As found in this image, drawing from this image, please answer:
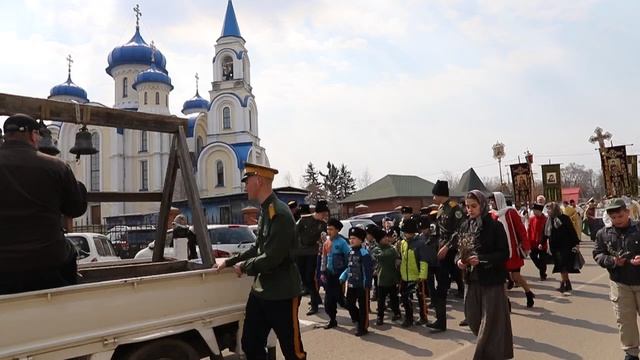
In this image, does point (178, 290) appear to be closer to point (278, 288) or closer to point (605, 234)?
point (278, 288)

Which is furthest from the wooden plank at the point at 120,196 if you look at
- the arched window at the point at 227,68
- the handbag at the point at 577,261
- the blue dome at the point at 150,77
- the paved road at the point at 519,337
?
the arched window at the point at 227,68

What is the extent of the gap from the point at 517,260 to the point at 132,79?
145 feet

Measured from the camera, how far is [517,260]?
8328mm

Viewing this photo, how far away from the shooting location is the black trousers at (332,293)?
7695 mm

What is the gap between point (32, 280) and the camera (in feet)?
11.4

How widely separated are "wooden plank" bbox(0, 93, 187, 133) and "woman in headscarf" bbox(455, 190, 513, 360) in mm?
3191

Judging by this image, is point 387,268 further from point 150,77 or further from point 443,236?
point 150,77

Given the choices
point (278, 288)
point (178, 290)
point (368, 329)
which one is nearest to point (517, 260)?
point (368, 329)

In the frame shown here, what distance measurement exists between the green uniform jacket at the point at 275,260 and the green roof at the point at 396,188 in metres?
44.5

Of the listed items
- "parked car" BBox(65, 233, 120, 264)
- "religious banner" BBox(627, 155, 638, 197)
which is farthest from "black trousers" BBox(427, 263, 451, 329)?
"religious banner" BBox(627, 155, 638, 197)

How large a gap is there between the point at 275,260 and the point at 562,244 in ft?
25.2

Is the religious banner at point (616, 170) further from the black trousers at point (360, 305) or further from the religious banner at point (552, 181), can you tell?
the black trousers at point (360, 305)

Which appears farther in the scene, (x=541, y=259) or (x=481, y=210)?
(x=541, y=259)

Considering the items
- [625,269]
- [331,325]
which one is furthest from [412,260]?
[625,269]
